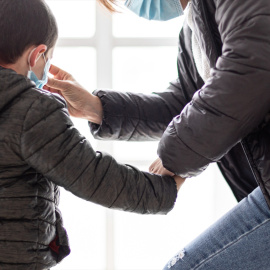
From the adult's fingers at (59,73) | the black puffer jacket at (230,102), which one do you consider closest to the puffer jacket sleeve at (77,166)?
the black puffer jacket at (230,102)

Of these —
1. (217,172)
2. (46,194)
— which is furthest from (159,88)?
(46,194)

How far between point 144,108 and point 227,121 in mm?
605

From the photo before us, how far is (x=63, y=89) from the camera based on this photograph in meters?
1.60

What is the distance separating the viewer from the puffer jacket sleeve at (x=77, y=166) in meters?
1.13

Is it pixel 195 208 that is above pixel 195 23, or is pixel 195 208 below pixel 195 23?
below

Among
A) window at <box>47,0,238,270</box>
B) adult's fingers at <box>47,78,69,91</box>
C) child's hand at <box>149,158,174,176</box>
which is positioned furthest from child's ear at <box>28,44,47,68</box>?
window at <box>47,0,238,270</box>

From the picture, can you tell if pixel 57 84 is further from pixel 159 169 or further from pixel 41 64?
pixel 159 169

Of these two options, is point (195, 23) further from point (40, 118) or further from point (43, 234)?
point (43, 234)

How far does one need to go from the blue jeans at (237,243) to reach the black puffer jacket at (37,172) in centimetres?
26

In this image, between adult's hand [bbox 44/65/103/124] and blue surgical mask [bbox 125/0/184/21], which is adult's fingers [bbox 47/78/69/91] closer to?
adult's hand [bbox 44/65/103/124]

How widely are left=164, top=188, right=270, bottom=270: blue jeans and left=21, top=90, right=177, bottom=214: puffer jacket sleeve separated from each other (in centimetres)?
15

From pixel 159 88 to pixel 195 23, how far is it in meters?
1.28

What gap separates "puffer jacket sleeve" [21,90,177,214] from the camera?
113 cm

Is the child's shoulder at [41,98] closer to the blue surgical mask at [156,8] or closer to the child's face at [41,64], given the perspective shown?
the child's face at [41,64]
